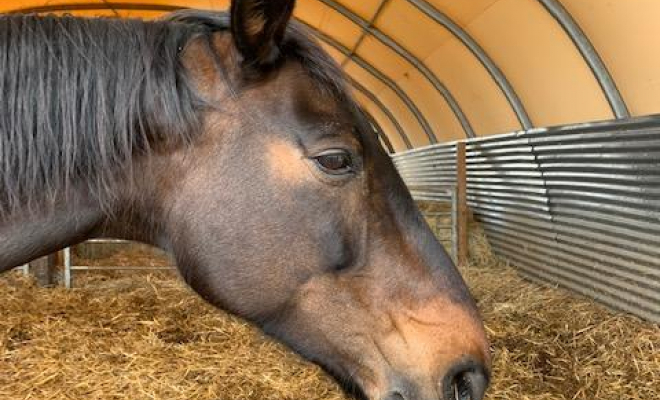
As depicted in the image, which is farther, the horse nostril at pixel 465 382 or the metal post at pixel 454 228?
the metal post at pixel 454 228

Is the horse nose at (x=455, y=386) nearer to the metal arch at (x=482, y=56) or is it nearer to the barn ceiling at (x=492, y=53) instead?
the barn ceiling at (x=492, y=53)

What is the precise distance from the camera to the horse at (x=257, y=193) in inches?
59.3

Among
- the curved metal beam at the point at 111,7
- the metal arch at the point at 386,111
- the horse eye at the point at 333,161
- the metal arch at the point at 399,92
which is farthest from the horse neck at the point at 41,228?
the metal arch at the point at 386,111

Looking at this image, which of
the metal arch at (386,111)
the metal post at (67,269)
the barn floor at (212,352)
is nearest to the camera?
the barn floor at (212,352)

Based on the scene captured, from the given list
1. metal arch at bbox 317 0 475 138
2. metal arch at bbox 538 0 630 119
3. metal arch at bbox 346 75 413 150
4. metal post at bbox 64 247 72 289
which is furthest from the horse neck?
metal arch at bbox 346 75 413 150

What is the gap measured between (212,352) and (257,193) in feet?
10.2

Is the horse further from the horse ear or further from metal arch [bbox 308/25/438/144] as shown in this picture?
metal arch [bbox 308/25/438/144]

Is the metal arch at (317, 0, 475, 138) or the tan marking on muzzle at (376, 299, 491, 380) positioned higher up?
the metal arch at (317, 0, 475, 138)

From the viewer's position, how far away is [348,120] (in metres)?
1.59

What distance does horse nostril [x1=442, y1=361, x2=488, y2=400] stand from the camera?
1529 millimetres

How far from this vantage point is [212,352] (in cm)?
435

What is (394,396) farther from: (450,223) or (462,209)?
(450,223)

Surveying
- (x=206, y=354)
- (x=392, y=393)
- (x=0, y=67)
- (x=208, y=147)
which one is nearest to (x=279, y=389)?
(x=206, y=354)

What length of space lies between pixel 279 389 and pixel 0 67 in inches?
114
